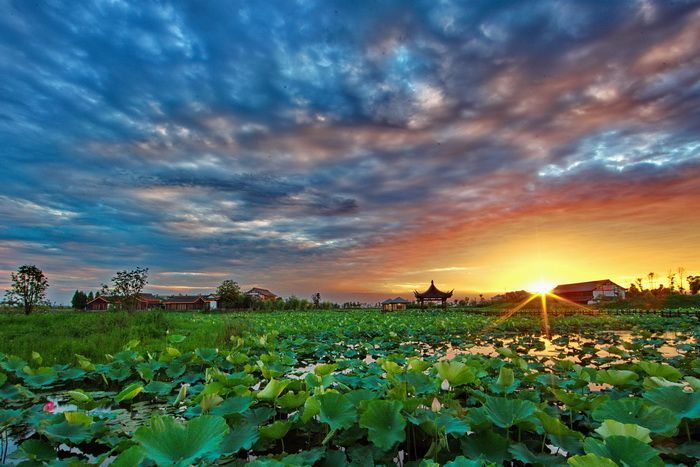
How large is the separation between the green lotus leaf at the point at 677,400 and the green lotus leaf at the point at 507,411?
0.83 m

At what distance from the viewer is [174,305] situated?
176 feet

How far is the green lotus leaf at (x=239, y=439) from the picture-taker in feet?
6.54

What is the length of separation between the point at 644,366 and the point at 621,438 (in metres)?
2.09

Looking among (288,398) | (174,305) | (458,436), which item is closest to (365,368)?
(288,398)

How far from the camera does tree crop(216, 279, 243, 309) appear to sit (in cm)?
4144

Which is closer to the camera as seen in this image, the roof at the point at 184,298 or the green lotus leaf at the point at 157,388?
the green lotus leaf at the point at 157,388

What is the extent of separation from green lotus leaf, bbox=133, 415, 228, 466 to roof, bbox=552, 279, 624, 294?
62968 mm

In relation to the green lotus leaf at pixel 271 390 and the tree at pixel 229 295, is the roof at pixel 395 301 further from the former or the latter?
the green lotus leaf at pixel 271 390

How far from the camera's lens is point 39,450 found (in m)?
2.27

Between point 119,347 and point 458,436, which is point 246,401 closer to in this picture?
point 458,436

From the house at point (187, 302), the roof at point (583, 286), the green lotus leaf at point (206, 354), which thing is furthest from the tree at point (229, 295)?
the roof at point (583, 286)

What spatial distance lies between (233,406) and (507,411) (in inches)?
67.6

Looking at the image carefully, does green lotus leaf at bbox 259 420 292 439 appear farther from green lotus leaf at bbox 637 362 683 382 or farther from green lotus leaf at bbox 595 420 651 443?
green lotus leaf at bbox 637 362 683 382

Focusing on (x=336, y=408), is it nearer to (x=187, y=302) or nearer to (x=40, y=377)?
(x=40, y=377)
